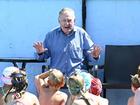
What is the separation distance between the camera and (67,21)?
25.3 feet

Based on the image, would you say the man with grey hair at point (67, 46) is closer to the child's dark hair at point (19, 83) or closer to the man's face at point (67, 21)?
the man's face at point (67, 21)

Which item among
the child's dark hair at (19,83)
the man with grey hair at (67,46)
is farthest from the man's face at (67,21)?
the child's dark hair at (19,83)

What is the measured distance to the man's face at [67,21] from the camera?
25.3ft

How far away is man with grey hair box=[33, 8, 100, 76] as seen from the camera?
775cm

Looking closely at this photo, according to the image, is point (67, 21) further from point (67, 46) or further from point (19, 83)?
point (19, 83)

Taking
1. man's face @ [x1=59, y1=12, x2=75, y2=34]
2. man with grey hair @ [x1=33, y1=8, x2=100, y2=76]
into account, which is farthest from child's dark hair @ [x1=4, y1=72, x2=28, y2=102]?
man's face @ [x1=59, y1=12, x2=75, y2=34]

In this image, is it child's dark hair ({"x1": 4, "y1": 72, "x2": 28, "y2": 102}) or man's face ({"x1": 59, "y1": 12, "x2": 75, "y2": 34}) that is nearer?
child's dark hair ({"x1": 4, "y1": 72, "x2": 28, "y2": 102})

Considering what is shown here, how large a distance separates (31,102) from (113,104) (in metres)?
3.15

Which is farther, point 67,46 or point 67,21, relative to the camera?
point 67,46

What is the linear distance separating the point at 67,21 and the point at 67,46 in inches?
14.8

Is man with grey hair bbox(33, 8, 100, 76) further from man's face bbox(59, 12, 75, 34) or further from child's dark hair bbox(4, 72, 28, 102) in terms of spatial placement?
child's dark hair bbox(4, 72, 28, 102)

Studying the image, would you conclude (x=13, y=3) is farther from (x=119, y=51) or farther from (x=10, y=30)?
(x=119, y=51)

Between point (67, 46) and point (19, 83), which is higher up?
point (67, 46)

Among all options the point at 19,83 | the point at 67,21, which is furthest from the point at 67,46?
the point at 19,83
